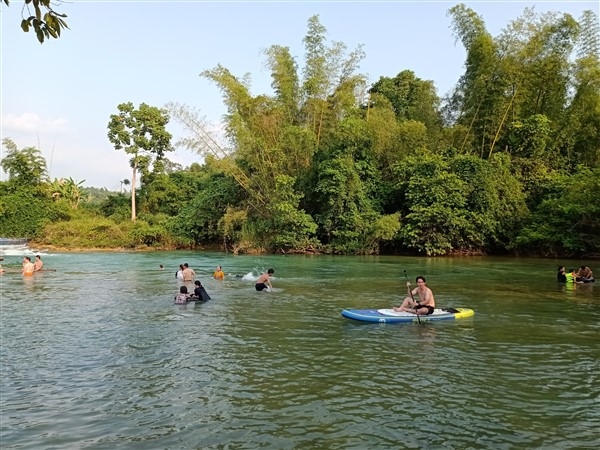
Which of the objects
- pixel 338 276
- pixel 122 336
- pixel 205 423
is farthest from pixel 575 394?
pixel 338 276

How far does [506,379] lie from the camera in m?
7.36

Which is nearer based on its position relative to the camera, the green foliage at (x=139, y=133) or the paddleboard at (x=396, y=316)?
the paddleboard at (x=396, y=316)

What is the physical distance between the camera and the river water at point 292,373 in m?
5.51

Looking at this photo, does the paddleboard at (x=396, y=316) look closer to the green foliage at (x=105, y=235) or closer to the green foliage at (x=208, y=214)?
the green foliage at (x=208, y=214)

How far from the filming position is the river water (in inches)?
217

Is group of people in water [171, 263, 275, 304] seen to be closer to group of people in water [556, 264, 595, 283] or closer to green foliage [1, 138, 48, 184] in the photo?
group of people in water [556, 264, 595, 283]

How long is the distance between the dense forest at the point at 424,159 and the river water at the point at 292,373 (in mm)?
14536

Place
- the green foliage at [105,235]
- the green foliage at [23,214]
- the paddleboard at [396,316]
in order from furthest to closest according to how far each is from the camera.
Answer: the green foliage at [23,214] → the green foliage at [105,235] → the paddleboard at [396,316]

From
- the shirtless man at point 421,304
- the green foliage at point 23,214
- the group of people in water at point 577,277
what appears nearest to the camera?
the shirtless man at point 421,304

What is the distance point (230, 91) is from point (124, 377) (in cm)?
2647

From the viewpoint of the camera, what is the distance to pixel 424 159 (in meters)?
30.1

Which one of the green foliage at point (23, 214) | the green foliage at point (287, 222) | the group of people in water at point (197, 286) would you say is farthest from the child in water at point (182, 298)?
the green foliage at point (23, 214)

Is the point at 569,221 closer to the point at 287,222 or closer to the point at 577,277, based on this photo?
the point at 577,277

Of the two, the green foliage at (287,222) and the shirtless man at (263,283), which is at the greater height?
the green foliage at (287,222)
